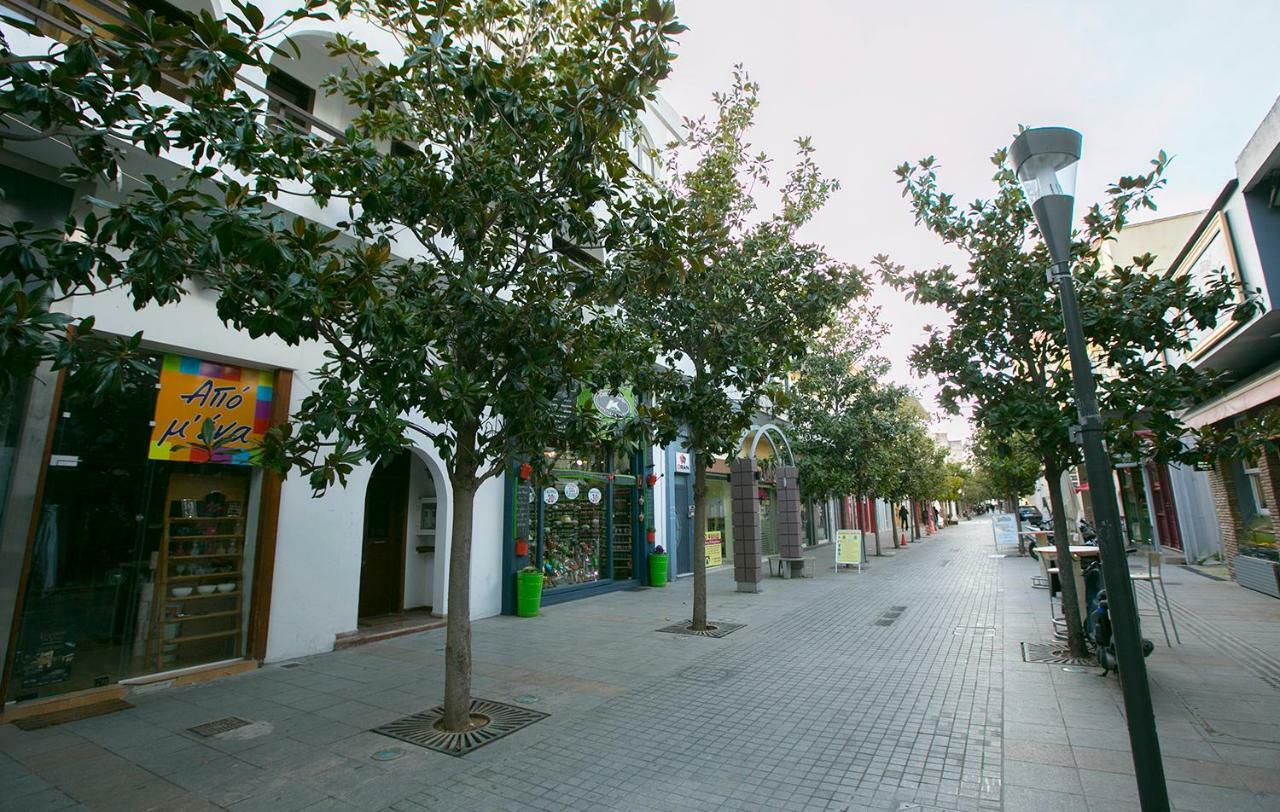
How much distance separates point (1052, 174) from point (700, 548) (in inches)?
289

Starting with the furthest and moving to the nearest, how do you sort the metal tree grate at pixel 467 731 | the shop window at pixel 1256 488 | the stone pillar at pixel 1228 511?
the stone pillar at pixel 1228 511 → the shop window at pixel 1256 488 → the metal tree grate at pixel 467 731

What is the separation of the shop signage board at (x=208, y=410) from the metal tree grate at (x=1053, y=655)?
375 inches

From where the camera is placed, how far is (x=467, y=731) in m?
5.35

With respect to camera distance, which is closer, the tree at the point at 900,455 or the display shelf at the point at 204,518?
the display shelf at the point at 204,518

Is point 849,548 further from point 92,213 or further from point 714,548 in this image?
point 92,213

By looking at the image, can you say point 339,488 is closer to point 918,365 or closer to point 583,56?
point 583,56

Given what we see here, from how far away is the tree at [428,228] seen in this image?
356cm

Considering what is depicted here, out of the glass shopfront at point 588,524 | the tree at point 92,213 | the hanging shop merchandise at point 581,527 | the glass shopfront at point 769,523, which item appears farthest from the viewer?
the glass shopfront at point 769,523

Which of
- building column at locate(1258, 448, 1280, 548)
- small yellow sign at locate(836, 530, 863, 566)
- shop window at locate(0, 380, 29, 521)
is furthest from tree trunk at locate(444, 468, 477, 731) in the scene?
building column at locate(1258, 448, 1280, 548)

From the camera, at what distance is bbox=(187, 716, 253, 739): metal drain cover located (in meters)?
5.46

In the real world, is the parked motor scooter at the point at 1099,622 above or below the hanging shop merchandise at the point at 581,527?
below

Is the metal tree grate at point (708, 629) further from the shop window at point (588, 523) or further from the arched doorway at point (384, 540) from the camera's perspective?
the arched doorway at point (384, 540)

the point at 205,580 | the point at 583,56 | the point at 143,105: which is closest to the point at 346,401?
the point at 143,105

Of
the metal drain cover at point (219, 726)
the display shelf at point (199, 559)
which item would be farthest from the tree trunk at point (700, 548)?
the display shelf at point (199, 559)
